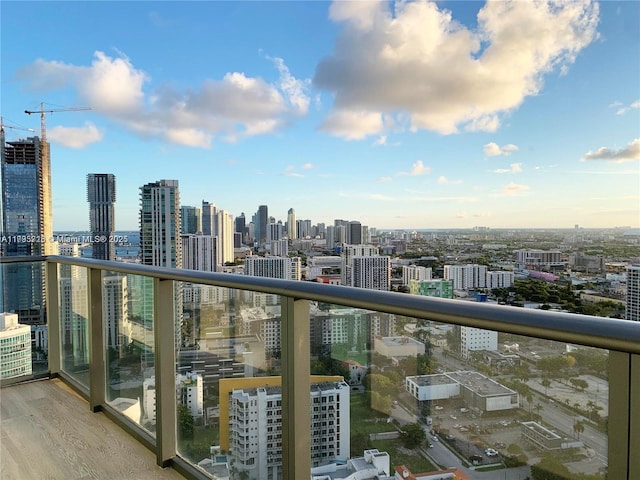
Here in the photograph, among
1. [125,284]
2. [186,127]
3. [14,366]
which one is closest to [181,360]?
[125,284]

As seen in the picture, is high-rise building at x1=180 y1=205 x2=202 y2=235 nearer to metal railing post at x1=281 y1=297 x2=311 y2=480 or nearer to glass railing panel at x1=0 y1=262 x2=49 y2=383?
glass railing panel at x1=0 y1=262 x2=49 y2=383

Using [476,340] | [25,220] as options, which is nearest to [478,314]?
[476,340]

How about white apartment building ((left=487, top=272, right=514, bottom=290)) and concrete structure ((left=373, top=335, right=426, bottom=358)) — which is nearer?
concrete structure ((left=373, top=335, right=426, bottom=358))

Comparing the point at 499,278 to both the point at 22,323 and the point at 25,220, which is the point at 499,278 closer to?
the point at 22,323

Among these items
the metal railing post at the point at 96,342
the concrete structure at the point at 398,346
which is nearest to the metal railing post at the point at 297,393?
the concrete structure at the point at 398,346

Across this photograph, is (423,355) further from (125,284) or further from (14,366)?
(14,366)

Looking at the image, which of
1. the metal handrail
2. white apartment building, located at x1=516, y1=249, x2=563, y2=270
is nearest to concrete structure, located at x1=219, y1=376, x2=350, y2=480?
the metal handrail

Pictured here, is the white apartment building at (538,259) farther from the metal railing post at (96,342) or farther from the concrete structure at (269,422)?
the metal railing post at (96,342)
